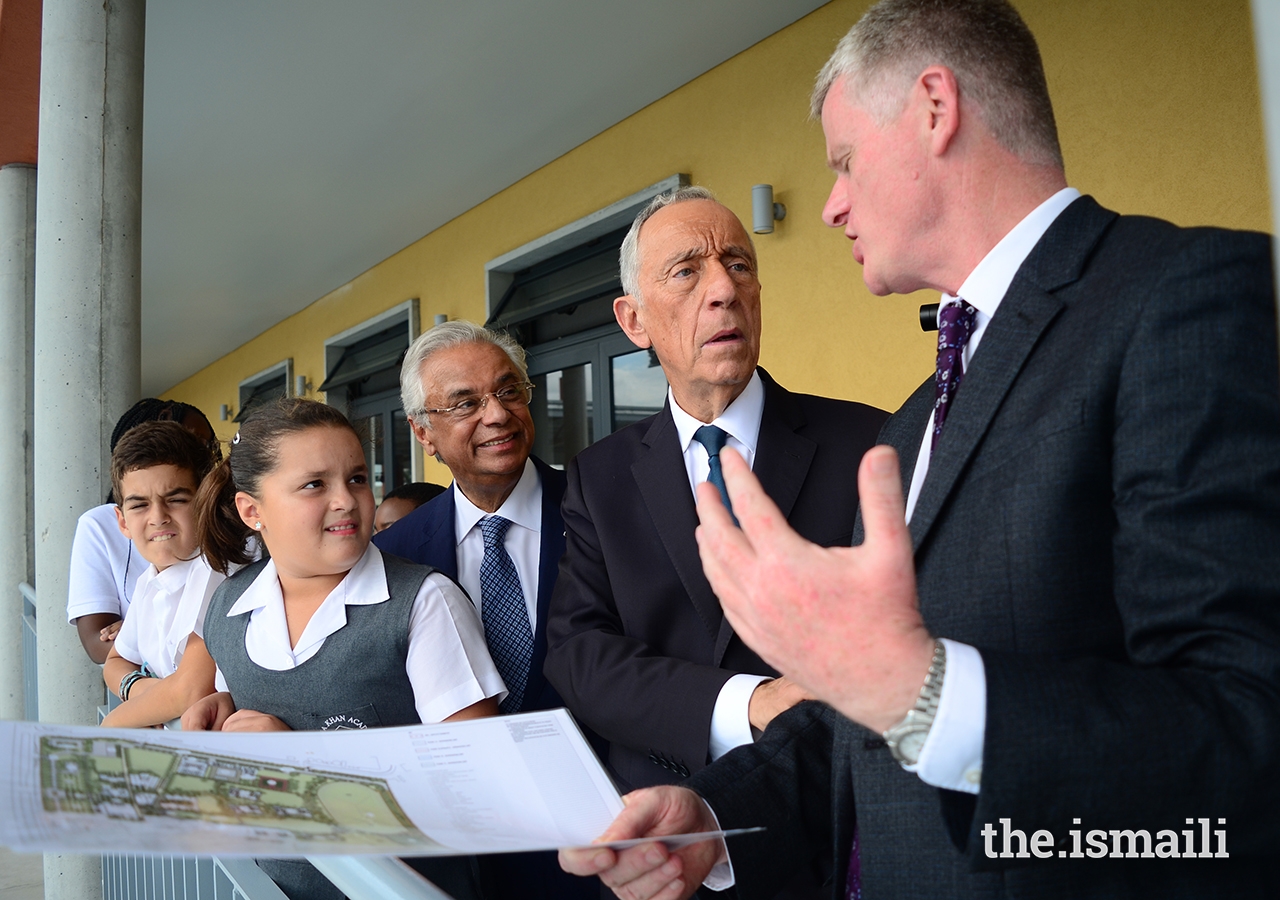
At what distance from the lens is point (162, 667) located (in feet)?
7.80

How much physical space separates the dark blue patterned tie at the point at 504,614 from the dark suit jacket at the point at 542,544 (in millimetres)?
26

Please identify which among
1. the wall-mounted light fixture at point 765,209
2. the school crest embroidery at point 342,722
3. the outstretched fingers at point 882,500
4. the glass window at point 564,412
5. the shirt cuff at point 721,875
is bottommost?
the shirt cuff at point 721,875

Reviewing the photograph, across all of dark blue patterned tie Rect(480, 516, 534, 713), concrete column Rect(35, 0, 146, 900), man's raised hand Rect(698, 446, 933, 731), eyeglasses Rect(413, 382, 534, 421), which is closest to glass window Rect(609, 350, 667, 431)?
concrete column Rect(35, 0, 146, 900)

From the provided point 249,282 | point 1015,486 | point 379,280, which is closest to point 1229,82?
point 1015,486

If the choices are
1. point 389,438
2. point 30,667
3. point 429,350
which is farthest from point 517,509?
point 389,438

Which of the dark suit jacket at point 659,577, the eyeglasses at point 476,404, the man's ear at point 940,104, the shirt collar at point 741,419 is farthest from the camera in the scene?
the eyeglasses at point 476,404

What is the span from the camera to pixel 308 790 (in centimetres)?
90

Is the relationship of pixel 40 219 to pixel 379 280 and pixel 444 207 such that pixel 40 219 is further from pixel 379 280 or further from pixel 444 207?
pixel 379 280

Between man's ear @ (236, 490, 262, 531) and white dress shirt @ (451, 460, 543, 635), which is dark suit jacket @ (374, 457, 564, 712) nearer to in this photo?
white dress shirt @ (451, 460, 543, 635)

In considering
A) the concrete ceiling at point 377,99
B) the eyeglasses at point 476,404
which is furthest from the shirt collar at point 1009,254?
the concrete ceiling at point 377,99

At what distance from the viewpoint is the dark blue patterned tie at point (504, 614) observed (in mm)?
2088

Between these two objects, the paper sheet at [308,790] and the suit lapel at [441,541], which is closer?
the paper sheet at [308,790]

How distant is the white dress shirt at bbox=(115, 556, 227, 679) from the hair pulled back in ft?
0.28

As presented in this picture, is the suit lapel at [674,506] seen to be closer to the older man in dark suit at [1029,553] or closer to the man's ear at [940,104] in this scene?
the older man in dark suit at [1029,553]
